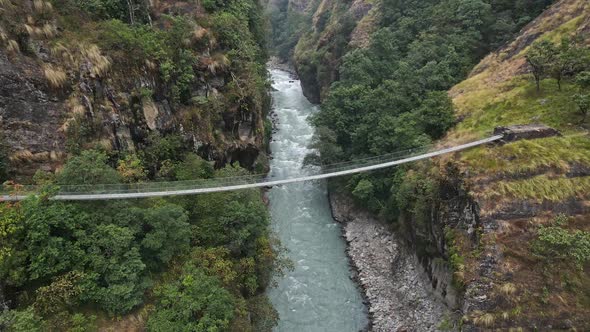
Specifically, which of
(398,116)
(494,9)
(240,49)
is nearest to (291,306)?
(398,116)

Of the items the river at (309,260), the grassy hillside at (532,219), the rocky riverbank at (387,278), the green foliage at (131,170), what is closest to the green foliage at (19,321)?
the green foliage at (131,170)

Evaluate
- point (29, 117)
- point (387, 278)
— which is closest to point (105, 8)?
point (29, 117)

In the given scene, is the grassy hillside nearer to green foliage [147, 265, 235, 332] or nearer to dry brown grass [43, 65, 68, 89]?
green foliage [147, 265, 235, 332]

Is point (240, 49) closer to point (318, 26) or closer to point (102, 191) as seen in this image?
point (102, 191)

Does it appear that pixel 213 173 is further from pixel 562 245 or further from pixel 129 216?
pixel 562 245

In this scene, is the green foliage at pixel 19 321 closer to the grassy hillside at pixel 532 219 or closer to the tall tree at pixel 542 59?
the grassy hillside at pixel 532 219

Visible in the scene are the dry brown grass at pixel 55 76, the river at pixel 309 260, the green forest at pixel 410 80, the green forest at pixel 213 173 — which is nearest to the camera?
the green forest at pixel 213 173
